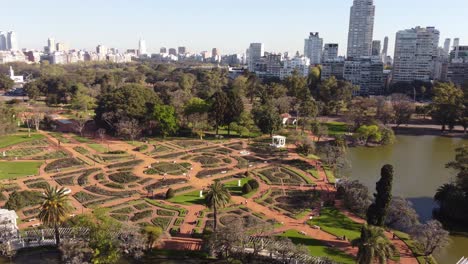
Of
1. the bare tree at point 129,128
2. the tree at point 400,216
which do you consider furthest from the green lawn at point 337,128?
the tree at point 400,216

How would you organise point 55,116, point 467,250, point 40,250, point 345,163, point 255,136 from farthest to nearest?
point 55,116
point 255,136
point 345,163
point 467,250
point 40,250

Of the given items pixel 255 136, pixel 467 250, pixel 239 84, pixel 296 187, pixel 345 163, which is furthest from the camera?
pixel 239 84

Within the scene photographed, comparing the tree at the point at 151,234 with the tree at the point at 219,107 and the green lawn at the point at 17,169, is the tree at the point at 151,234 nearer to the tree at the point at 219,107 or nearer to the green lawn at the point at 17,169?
the green lawn at the point at 17,169

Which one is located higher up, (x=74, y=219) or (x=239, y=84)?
(x=239, y=84)

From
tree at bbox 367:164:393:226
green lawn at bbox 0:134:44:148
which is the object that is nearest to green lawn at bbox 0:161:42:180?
green lawn at bbox 0:134:44:148

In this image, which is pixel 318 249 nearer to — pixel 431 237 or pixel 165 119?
pixel 431 237

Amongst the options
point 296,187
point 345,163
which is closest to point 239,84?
point 345,163

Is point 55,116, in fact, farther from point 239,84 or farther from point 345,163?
point 345,163
